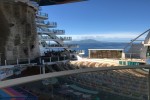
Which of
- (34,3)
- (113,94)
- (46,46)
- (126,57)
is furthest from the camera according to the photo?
(46,46)

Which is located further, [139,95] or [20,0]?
[20,0]

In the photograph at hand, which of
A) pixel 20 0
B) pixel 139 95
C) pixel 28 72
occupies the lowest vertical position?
pixel 28 72

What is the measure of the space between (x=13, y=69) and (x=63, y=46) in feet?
54.6

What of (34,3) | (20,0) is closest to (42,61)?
(20,0)

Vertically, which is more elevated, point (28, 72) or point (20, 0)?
point (20, 0)

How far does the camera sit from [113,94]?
2.81 metres

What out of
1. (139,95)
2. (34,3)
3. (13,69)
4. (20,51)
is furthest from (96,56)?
(139,95)

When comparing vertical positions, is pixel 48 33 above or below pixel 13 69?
above

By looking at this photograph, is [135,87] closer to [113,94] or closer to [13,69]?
[113,94]

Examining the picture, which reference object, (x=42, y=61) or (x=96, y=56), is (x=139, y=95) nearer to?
(x=42, y=61)

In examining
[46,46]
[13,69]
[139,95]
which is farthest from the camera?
[46,46]

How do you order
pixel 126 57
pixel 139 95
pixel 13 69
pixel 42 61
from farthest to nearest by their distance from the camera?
pixel 126 57 < pixel 42 61 < pixel 13 69 < pixel 139 95

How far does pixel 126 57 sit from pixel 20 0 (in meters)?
12.2

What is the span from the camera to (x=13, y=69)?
19844 mm
